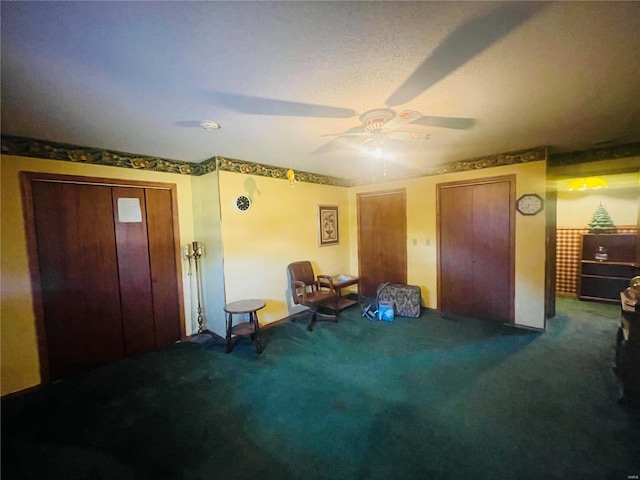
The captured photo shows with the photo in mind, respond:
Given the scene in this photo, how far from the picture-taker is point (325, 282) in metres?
4.32

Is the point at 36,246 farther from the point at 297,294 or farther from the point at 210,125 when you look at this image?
the point at 297,294

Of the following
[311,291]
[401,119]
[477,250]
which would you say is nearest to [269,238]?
[311,291]

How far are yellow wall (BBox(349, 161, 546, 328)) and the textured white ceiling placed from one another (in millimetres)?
914

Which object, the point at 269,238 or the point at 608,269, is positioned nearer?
the point at 269,238

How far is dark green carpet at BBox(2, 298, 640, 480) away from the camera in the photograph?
161 centimetres

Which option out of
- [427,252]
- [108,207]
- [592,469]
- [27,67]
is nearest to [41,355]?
[108,207]

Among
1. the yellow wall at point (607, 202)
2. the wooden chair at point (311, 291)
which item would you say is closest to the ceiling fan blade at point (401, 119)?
the wooden chair at point (311, 291)

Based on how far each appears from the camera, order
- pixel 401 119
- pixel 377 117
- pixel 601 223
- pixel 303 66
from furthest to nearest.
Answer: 1. pixel 601 223
2. pixel 377 117
3. pixel 401 119
4. pixel 303 66

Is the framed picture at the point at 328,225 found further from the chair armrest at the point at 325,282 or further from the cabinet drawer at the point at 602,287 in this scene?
the cabinet drawer at the point at 602,287

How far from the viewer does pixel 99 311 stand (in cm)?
288

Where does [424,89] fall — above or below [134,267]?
above

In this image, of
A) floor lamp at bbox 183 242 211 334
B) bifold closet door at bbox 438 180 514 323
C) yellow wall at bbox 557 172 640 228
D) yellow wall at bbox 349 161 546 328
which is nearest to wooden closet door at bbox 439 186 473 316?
bifold closet door at bbox 438 180 514 323

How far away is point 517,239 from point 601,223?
2508 millimetres

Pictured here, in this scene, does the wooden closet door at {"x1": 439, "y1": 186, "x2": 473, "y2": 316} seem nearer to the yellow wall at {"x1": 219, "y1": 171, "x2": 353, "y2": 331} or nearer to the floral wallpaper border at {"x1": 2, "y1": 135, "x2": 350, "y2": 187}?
the yellow wall at {"x1": 219, "y1": 171, "x2": 353, "y2": 331}
